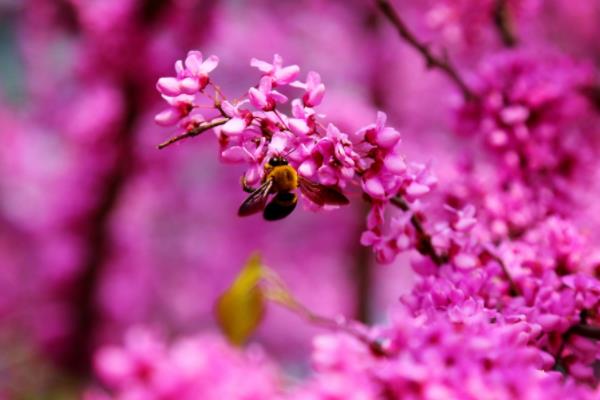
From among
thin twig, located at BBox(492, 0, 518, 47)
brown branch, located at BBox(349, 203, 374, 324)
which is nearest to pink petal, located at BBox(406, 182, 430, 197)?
thin twig, located at BBox(492, 0, 518, 47)

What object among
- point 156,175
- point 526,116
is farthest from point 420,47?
point 156,175

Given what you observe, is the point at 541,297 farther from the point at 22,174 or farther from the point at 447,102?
the point at 22,174

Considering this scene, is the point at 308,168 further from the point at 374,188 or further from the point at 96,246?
the point at 96,246

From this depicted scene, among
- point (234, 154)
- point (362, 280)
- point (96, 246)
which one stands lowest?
point (234, 154)

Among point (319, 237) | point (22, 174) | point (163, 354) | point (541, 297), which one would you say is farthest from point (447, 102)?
point (22, 174)

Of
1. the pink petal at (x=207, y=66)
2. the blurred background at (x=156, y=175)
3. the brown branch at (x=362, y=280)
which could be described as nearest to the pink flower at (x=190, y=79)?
the pink petal at (x=207, y=66)

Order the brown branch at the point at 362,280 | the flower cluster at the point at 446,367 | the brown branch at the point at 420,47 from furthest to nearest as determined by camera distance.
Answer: the brown branch at the point at 362,280
the brown branch at the point at 420,47
the flower cluster at the point at 446,367

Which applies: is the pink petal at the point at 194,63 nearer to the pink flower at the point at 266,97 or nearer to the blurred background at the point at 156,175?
the pink flower at the point at 266,97
